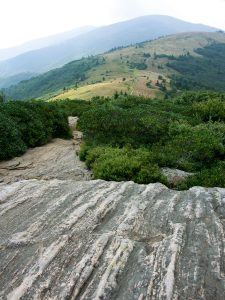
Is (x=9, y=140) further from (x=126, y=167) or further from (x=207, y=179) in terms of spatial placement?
(x=207, y=179)

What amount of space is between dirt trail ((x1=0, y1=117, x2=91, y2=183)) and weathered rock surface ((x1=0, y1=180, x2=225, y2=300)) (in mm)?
4175

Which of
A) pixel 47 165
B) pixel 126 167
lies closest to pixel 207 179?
pixel 126 167

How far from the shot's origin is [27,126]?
2445 cm

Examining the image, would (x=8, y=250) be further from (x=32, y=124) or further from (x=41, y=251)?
(x=32, y=124)

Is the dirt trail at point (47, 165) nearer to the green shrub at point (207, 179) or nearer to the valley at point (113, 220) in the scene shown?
the valley at point (113, 220)

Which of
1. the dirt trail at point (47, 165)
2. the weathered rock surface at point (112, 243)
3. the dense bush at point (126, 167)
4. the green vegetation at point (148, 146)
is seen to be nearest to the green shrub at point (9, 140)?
the dirt trail at point (47, 165)

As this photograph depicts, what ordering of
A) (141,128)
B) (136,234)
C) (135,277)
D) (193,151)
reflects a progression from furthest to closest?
(141,128)
(193,151)
(136,234)
(135,277)

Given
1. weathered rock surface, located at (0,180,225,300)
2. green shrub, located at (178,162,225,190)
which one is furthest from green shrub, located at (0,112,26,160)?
green shrub, located at (178,162,225,190)

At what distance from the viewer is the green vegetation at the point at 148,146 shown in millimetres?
17719

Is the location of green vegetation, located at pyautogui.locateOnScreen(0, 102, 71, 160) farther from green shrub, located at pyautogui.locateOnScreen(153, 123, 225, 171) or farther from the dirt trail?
green shrub, located at pyautogui.locateOnScreen(153, 123, 225, 171)

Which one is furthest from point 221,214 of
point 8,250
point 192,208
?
point 8,250

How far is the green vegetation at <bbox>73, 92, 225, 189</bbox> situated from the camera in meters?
17.7

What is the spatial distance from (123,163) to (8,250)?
8.56 metres

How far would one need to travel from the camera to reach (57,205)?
1282 cm
